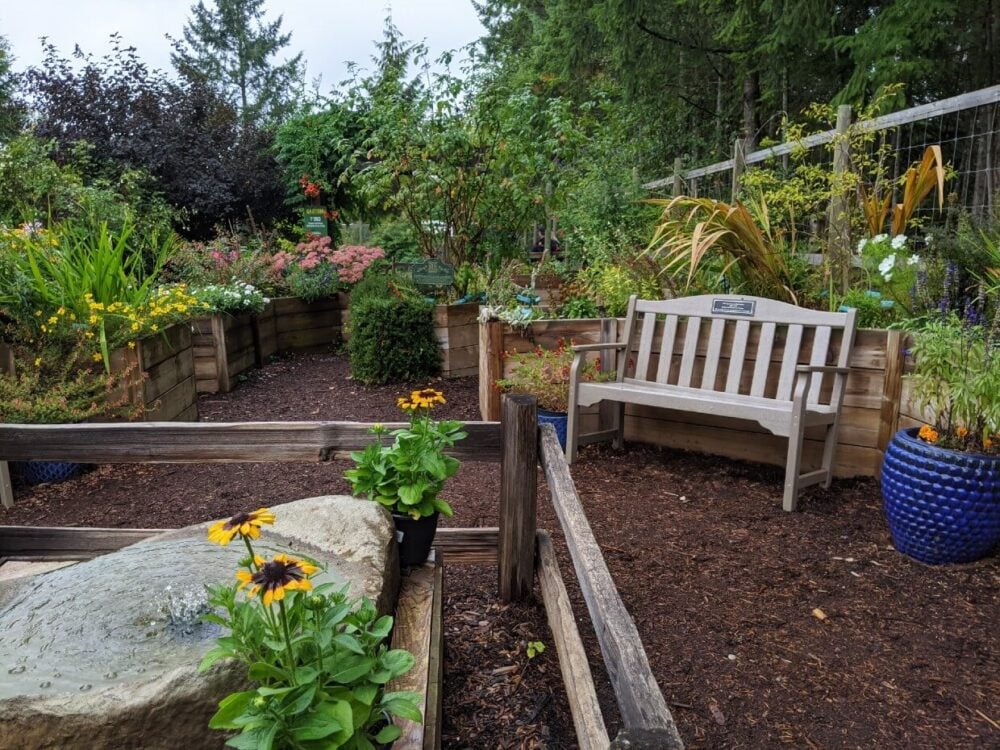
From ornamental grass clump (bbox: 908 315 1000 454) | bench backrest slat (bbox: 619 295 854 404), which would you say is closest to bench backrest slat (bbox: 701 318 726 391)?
bench backrest slat (bbox: 619 295 854 404)

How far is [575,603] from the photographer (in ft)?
8.32

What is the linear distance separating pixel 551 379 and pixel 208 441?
2.33 meters

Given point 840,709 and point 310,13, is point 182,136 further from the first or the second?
point 310,13

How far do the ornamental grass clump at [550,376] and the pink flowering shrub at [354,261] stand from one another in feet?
12.5

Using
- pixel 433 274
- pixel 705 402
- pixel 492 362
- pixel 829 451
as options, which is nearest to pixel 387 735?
pixel 705 402

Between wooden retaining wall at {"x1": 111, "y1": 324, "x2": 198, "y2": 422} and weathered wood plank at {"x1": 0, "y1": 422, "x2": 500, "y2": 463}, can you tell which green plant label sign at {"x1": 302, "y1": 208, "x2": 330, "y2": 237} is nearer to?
wooden retaining wall at {"x1": 111, "y1": 324, "x2": 198, "y2": 422}

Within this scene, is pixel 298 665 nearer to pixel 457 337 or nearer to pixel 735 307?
pixel 735 307

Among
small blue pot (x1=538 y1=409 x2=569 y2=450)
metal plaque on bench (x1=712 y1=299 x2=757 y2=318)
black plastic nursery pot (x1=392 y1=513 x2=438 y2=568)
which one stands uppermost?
metal plaque on bench (x1=712 y1=299 x2=757 y2=318)

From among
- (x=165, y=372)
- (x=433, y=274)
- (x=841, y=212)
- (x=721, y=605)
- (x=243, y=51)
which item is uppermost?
(x=243, y=51)

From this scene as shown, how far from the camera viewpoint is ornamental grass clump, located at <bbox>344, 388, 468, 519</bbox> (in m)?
1.92

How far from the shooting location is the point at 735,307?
12.0 ft

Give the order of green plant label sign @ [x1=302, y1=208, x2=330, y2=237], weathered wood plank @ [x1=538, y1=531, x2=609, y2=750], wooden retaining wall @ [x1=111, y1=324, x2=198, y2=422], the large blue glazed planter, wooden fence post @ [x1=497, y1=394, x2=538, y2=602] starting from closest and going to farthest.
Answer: weathered wood plank @ [x1=538, y1=531, x2=609, y2=750], wooden fence post @ [x1=497, y1=394, x2=538, y2=602], the large blue glazed planter, wooden retaining wall @ [x1=111, y1=324, x2=198, y2=422], green plant label sign @ [x1=302, y1=208, x2=330, y2=237]

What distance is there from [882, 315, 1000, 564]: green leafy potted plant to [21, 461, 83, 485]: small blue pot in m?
3.90

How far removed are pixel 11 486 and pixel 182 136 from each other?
8.00 metres
